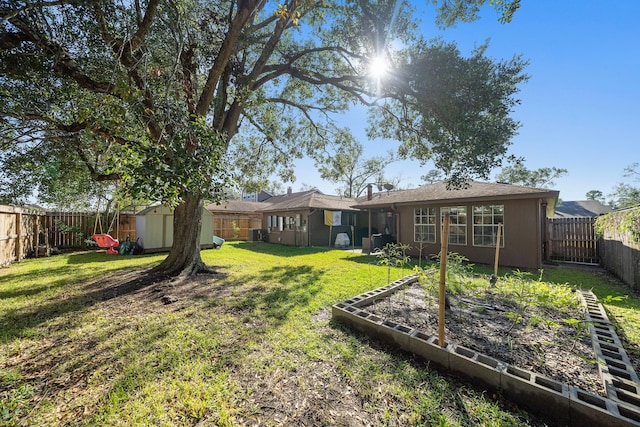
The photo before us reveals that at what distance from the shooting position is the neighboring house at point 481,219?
8070 millimetres

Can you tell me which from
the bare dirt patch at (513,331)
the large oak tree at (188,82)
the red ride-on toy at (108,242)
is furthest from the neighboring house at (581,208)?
the red ride-on toy at (108,242)

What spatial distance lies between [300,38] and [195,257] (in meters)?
7.70

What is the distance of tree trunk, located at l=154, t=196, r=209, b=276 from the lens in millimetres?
6723

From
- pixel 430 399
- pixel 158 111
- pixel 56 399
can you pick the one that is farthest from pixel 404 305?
pixel 158 111

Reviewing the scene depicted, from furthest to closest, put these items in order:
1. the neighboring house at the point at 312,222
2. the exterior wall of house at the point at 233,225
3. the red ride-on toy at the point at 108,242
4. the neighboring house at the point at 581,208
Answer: the neighboring house at the point at 581,208 → the exterior wall of house at the point at 233,225 → the neighboring house at the point at 312,222 → the red ride-on toy at the point at 108,242

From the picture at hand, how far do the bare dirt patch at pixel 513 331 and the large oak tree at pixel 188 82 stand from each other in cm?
352

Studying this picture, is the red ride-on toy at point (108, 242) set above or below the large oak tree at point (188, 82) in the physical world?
below

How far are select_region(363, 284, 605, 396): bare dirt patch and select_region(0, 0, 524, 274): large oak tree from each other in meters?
3.52

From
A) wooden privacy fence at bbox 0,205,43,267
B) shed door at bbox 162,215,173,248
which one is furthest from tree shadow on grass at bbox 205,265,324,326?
wooden privacy fence at bbox 0,205,43,267

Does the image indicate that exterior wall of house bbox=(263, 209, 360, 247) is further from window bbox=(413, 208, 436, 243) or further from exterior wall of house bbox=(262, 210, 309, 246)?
window bbox=(413, 208, 436, 243)

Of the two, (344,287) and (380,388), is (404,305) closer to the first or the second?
(344,287)

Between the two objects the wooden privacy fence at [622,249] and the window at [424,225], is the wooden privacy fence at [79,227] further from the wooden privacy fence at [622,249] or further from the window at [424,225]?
the wooden privacy fence at [622,249]

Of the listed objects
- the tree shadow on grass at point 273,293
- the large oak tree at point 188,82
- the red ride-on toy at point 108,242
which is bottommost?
the tree shadow on grass at point 273,293

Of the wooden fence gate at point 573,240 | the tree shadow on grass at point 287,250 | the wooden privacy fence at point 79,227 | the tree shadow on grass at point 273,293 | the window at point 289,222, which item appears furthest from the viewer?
the window at point 289,222
